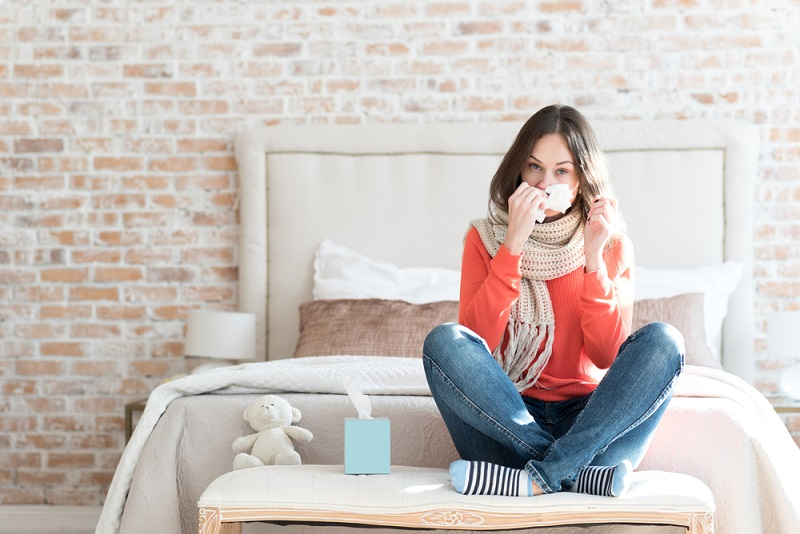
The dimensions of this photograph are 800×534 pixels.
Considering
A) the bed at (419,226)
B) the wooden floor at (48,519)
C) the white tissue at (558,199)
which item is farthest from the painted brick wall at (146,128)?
the white tissue at (558,199)

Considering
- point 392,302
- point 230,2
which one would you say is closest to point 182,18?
point 230,2

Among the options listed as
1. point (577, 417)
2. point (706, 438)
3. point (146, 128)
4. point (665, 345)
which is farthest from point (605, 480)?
point (146, 128)

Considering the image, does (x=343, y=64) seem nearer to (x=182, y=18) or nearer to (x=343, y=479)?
(x=182, y=18)

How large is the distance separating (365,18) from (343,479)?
7.72 ft

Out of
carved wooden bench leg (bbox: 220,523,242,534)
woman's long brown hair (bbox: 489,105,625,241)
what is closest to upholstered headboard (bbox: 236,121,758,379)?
woman's long brown hair (bbox: 489,105,625,241)

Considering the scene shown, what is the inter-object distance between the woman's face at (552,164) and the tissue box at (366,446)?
0.72 m

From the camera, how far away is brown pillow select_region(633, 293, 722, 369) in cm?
302

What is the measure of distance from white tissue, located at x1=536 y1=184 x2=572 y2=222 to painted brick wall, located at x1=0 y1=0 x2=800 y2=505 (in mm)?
1551

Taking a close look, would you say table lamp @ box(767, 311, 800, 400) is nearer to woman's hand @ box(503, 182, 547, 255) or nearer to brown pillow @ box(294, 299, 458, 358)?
brown pillow @ box(294, 299, 458, 358)

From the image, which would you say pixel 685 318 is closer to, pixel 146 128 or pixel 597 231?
pixel 597 231

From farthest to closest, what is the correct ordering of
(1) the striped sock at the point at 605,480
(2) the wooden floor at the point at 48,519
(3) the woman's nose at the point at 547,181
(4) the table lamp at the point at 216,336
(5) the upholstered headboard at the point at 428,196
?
(2) the wooden floor at the point at 48,519, (5) the upholstered headboard at the point at 428,196, (4) the table lamp at the point at 216,336, (3) the woman's nose at the point at 547,181, (1) the striped sock at the point at 605,480

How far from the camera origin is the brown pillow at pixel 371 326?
120 inches

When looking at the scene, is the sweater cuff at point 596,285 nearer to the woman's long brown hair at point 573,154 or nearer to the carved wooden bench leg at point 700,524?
the woman's long brown hair at point 573,154

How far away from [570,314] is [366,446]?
23.9 inches
